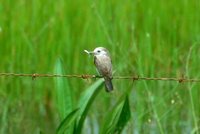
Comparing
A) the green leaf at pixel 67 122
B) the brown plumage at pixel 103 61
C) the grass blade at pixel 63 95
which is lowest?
the green leaf at pixel 67 122

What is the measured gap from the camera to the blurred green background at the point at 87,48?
660cm

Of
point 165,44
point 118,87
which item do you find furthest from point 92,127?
point 165,44

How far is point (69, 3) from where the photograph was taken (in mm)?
7816

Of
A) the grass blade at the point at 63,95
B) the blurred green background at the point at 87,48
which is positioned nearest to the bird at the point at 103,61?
the grass blade at the point at 63,95

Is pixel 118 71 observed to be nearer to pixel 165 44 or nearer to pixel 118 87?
pixel 118 87

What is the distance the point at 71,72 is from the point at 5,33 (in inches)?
28.7

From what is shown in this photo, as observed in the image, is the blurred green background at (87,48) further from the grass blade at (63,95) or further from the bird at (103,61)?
the bird at (103,61)

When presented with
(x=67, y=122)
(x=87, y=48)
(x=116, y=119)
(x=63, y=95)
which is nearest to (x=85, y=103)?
(x=63, y=95)

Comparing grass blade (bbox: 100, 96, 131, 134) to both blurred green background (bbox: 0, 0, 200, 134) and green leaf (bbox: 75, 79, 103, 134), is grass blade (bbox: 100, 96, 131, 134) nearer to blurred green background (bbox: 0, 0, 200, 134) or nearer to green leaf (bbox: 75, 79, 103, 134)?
green leaf (bbox: 75, 79, 103, 134)

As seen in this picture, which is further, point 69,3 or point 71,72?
point 69,3

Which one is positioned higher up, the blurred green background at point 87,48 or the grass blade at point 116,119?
the blurred green background at point 87,48

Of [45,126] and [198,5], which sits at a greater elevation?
[198,5]

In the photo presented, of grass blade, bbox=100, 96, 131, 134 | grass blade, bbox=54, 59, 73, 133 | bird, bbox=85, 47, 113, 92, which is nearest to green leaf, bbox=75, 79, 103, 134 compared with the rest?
grass blade, bbox=54, 59, 73, 133

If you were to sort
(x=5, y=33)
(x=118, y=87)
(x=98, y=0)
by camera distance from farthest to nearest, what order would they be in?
1. (x=98, y=0)
2. (x=5, y=33)
3. (x=118, y=87)
